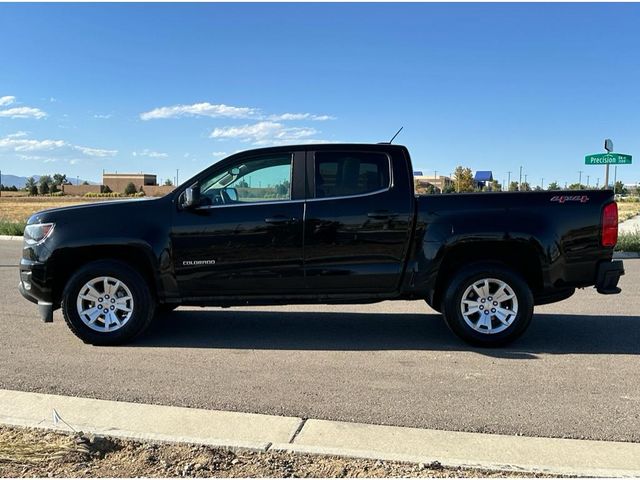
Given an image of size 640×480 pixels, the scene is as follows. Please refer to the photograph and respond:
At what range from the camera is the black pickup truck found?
5.64 metres

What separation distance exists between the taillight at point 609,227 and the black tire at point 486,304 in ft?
2.93

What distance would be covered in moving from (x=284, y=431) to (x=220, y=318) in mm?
3701

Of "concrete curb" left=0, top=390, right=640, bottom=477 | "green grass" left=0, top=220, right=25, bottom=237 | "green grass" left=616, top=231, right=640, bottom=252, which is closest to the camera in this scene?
"concrete curb" left=0, top=390, right=640, bottom=477

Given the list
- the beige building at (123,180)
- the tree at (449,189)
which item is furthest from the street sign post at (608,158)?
the beige building at (123,180)

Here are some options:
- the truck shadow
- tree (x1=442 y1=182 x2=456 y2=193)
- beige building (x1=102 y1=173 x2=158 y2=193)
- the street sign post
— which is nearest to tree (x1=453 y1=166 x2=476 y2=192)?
tree (x1=442 y1=182 x2=456 y2=193)

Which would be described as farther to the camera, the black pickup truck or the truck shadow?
the truck shadow

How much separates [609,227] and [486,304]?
140 cm

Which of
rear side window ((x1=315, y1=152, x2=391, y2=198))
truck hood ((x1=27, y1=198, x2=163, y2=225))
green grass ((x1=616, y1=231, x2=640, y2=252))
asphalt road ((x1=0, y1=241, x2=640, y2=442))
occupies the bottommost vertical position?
asphalt road ((x1=0, y1=241, x2=640, y2=442))

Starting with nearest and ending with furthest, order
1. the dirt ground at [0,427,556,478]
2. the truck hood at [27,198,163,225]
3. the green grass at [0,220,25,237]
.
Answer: the dirt ground at [0,427,556,478], the truck hood at [27,198,163,225], the green grass at [0,220,25,237]

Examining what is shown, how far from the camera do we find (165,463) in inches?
124

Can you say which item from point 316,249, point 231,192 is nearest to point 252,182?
point 231,192

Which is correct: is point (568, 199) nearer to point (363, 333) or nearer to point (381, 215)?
point (381, 215)

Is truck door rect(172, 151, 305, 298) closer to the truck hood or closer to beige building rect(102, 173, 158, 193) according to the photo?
the truck hood

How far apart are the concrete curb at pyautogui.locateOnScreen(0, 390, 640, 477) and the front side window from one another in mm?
2423
